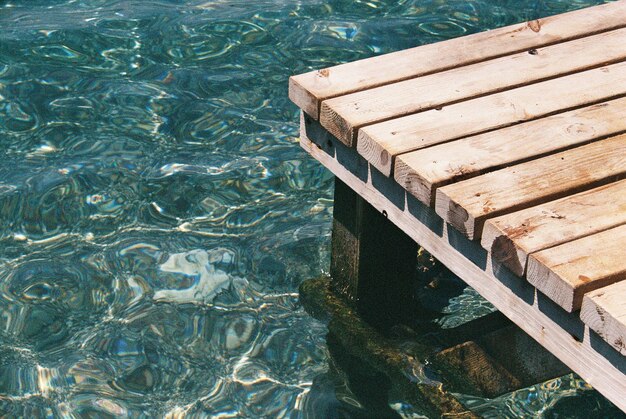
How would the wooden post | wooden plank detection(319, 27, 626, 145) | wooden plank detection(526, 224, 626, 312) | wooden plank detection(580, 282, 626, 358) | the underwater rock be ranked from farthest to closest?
the underwater rock < the wooden post < wooden plank detection(319, 27, 626, 145) < wooden plank detection(526, 224, 626, 312) < wooden plank detection(580, 282, 626, 358)

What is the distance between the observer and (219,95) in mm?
6234

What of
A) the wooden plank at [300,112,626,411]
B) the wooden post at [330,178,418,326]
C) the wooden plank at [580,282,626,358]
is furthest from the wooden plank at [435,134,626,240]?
the wooden post at [330,178,418,326]

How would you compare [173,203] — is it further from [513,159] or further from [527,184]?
[527,184]

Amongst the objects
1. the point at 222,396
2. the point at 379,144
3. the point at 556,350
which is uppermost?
the point at 379,144

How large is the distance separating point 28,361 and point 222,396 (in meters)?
0.82

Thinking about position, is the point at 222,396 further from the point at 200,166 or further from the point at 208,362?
the point at 200,166

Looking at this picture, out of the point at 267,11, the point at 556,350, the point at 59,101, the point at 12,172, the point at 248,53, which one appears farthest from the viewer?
the point at 267,11

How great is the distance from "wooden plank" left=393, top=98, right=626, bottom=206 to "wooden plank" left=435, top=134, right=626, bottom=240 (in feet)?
0.12

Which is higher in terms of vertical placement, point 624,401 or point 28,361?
point 624,401

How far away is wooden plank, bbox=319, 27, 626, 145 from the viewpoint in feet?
12.7

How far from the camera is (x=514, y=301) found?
328 cm

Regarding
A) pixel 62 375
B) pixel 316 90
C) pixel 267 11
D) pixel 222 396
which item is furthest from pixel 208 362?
pixel 267 11

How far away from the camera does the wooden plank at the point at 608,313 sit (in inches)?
111

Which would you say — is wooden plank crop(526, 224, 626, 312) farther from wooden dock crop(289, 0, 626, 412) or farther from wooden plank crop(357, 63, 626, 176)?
wooden plank crop(357, 63, 626, 176)
